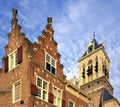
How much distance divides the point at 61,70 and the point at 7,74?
6973 millimetres

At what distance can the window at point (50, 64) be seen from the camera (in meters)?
31.4

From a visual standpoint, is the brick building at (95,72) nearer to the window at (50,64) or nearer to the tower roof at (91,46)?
the tower roof at (91,46)

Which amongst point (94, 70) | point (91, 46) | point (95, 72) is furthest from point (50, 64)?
point (91, 46)

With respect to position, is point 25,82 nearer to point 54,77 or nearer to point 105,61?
point 54,77

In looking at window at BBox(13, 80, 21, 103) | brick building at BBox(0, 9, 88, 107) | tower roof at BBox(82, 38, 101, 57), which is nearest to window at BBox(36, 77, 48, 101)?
brick building at BBox(0, 9, 88, 107)

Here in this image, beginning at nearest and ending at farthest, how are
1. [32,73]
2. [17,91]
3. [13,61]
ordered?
[32,73] → [17,91] → [13,61]

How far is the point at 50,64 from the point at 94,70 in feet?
121

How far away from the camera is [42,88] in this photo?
2916 cm

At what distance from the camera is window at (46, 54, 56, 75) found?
31428mm

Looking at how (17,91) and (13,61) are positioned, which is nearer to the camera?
(17,91)

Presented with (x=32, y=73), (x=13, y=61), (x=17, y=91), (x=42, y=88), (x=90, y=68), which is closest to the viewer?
(x=32, y=73)

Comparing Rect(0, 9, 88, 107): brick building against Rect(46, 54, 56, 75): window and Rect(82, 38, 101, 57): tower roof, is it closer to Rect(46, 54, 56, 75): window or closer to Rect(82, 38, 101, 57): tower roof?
Rect(46, 54, 56, 75): window

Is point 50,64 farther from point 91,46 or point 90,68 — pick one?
point 91,46

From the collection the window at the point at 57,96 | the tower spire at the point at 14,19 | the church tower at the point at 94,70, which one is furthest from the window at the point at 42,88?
the church tower at the point at 94,70
